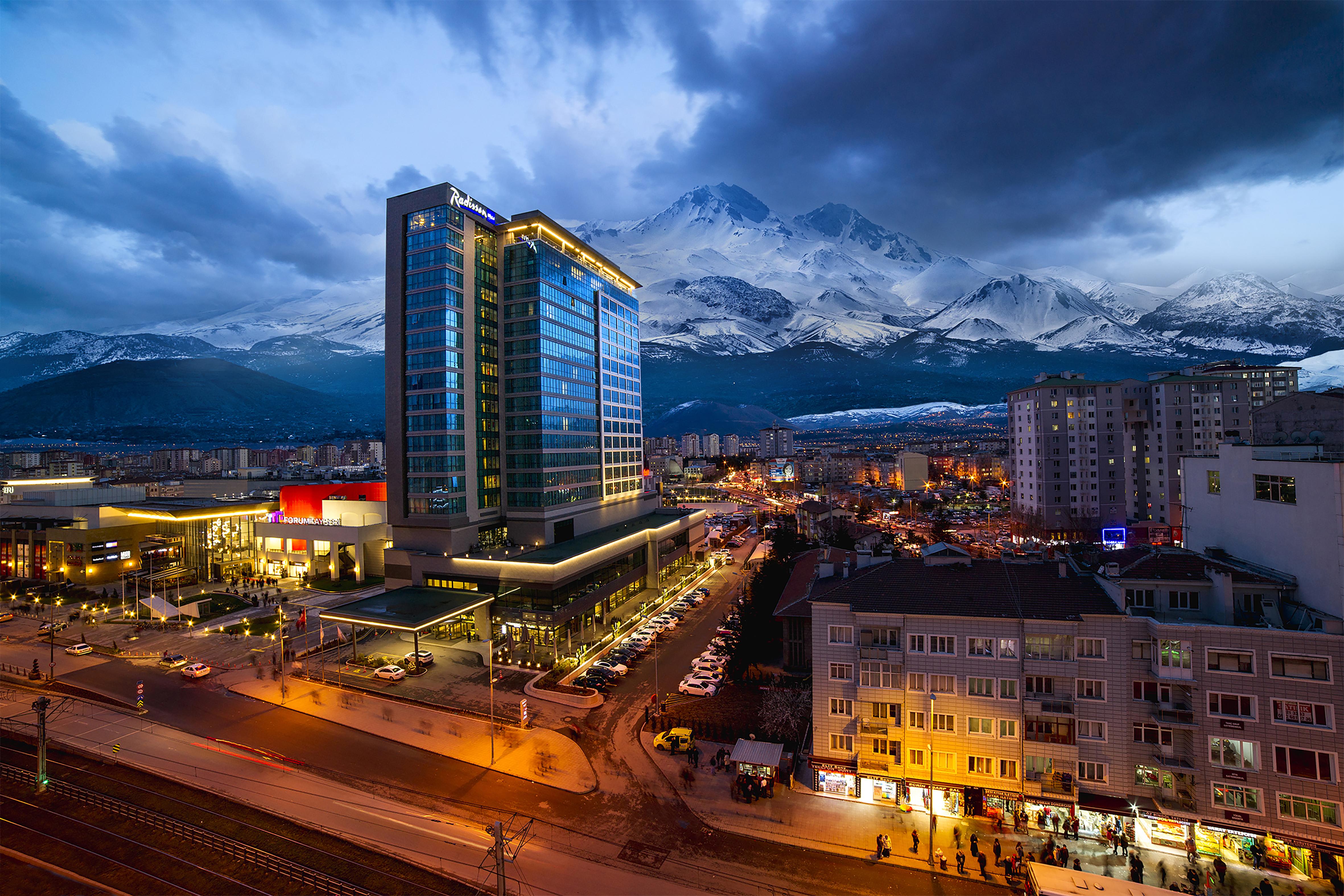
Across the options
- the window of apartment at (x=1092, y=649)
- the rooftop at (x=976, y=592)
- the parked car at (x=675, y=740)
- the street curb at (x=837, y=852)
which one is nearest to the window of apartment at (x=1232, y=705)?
the window of apartment at (x=1092, y=649)

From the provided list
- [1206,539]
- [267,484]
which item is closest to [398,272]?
[1206,539]

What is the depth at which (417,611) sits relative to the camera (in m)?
43.6

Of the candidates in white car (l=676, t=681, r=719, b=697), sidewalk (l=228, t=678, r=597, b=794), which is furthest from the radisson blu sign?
white car (l=676, t=681, r=719, b=697)

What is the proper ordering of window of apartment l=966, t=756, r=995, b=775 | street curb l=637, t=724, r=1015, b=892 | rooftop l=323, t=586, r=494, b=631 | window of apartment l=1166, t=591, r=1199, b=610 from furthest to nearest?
rooftop l=323, t=586, r=494, b=631, window of apartment l=1166, t=591, r=1199, b=610, window of apartment l=966, t=756, r=995, b=775, street curb l=637, t=724, r=1015, b=892

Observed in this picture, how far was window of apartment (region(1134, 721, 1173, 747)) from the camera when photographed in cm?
2312

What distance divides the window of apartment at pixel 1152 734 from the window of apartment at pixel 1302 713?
347cm

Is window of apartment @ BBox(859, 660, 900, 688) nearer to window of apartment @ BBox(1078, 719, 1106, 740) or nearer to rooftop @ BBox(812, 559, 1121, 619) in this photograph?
rooftop @ BBox(812, 559, 1121, 619)

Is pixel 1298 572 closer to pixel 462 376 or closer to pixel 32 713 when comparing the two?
pixel 462 376

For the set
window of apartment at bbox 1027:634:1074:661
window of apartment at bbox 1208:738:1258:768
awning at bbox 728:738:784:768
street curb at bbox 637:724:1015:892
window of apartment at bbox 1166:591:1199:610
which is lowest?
street curb at bbox 637:724:1015:892

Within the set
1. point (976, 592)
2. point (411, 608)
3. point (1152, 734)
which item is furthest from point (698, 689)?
point (1152, 734)

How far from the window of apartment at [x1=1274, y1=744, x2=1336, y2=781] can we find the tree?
19072 millimetres

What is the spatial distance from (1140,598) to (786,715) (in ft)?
58.6

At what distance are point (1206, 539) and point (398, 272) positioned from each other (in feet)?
212

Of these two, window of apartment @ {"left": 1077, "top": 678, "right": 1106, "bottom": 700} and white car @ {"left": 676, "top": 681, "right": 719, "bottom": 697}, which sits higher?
window of apartment @ {"left": 1077, "top": 678, "right": 1106, "bottom": 700}
